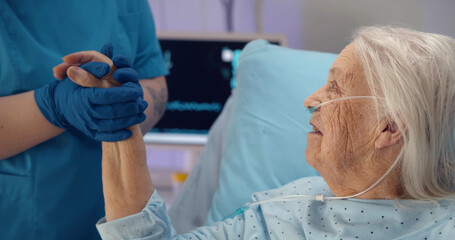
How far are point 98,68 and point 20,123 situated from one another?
26cm

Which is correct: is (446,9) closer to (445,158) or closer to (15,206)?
(445,158)

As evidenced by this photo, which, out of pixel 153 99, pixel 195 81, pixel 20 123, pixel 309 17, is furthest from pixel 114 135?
pixel 309 17

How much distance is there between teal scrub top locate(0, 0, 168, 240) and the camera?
1.22 meters

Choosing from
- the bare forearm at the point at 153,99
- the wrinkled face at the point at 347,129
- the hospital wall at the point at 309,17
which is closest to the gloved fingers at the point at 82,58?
the bare forearm at the point at 153,99

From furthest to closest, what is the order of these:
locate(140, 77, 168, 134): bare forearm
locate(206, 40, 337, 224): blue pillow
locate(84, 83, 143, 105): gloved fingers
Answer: locate(206, 40, 337, 224): blue pillow, locate(140, 77, 168, 134): bare forearm, locate(84, 83, 143, 105): gloved fingers

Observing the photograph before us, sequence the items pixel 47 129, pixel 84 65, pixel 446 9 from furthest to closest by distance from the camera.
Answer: pixel 446 9 → pixel 47 129 → pixel 84 65

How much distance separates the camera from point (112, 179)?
45.0 inches

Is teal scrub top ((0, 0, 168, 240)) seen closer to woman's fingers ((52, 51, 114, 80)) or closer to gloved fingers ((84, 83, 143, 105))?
woman's fingers ((52, 51, 114, 80))

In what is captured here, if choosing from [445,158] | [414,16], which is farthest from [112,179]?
[414,16]

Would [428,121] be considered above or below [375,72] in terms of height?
below

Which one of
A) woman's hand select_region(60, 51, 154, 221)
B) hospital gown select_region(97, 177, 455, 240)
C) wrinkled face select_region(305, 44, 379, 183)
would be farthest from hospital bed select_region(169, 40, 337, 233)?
woman's hand select_region(60, 51, 154, 221)

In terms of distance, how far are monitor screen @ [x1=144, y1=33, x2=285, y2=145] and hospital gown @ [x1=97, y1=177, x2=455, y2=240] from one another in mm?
1176

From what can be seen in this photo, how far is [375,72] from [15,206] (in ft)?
3.19

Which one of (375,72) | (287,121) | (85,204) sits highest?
(375,72)
